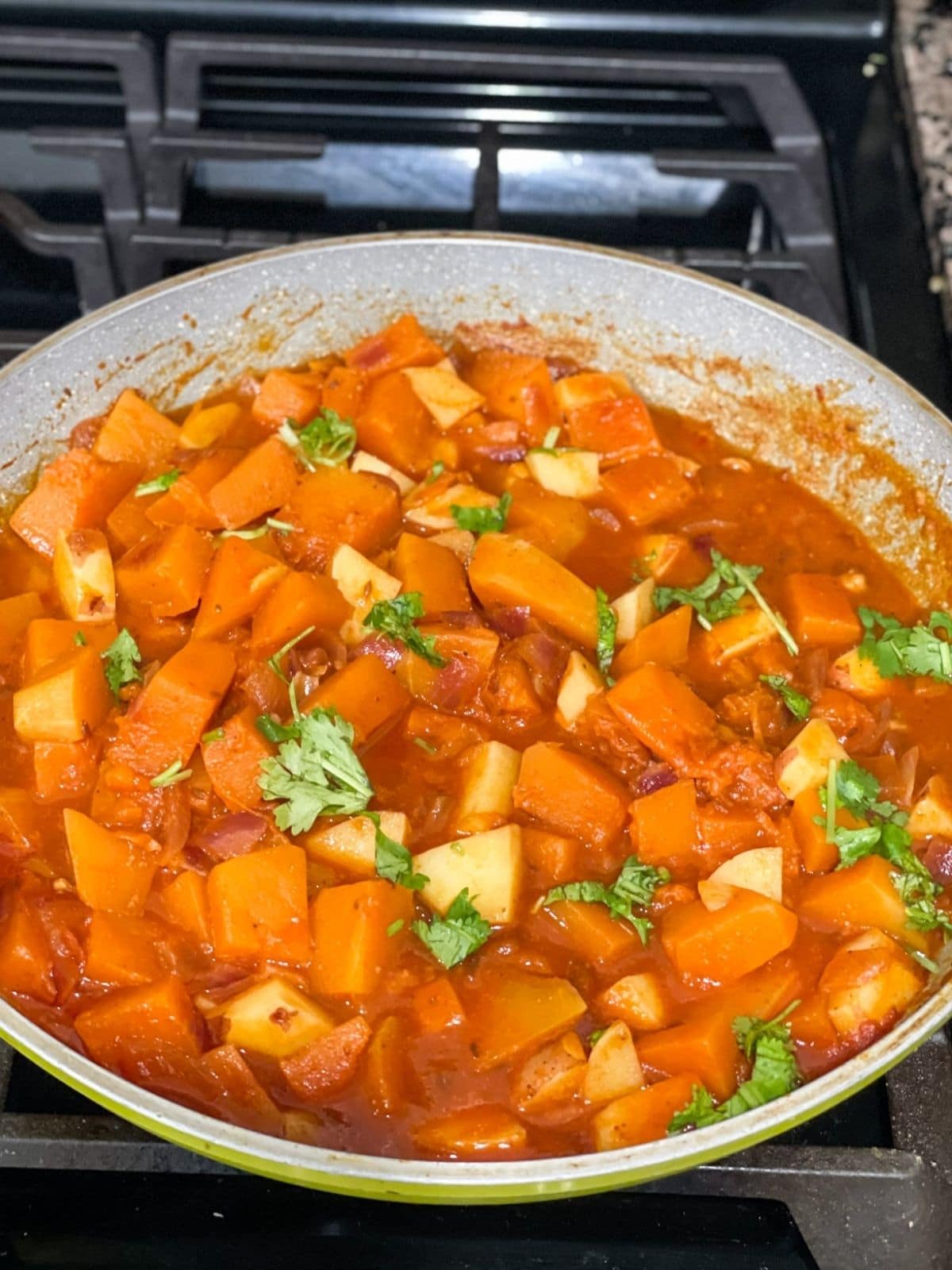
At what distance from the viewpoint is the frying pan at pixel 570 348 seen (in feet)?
9.04

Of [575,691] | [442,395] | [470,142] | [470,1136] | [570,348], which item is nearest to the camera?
[470,1136]

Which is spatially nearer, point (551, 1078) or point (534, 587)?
point (551, 1078)

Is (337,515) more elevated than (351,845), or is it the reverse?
(337,515)

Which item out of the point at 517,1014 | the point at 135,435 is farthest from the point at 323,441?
the point at 517,1014

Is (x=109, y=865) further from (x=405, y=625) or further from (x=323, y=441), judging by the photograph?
(x=323, y=441)

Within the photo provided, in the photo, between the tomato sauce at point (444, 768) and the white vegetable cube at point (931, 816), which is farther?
the white vegetable cube at point (931, 816)

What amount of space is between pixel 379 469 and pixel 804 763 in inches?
42.3

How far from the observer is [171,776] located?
90.8 inches

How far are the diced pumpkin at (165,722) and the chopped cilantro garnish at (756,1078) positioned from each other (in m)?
1.03

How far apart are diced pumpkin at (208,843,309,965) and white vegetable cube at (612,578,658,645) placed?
2.68ft

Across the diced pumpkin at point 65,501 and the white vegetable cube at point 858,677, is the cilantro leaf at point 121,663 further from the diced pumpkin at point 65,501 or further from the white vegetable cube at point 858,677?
the white vegetable cube at point 858,677

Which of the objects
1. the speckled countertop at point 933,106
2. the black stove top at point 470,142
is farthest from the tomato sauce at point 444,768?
the speckled countertop at point 933,106

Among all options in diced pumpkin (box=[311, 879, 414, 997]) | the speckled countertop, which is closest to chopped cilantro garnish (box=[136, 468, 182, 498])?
diced pumpkin (box=[311, 879, 414, 997])

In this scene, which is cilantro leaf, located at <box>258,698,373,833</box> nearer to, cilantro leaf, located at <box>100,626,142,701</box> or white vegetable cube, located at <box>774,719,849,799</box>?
cilantro leaf, located at <box>100,626,142,701</box>
